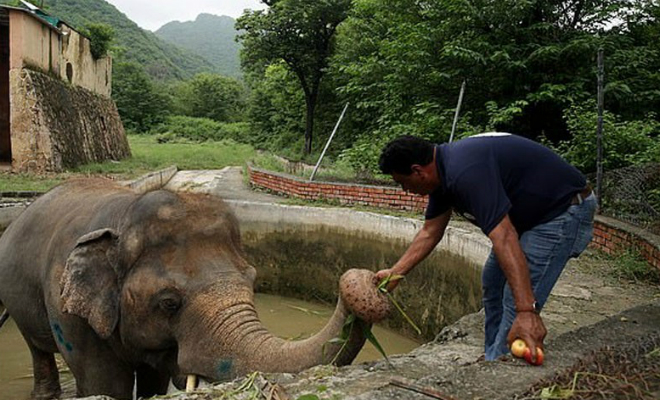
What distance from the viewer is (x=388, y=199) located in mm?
9891

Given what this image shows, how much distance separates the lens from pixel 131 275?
130 inches

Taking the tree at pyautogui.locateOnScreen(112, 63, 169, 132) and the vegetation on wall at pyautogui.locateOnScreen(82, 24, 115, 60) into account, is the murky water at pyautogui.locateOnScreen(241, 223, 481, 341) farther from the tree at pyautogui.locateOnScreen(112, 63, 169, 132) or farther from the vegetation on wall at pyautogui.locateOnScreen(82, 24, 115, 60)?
the tree at pyautogui.locateOnScreen(112, 63, 169, 132)

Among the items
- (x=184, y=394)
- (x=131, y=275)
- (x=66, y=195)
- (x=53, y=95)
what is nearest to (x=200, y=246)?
(x=131, y=275)

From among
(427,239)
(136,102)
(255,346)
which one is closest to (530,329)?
(427,239)

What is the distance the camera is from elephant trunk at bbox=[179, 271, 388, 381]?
2.71 metres

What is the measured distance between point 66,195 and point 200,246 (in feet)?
6.97

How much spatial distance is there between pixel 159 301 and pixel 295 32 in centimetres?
1886

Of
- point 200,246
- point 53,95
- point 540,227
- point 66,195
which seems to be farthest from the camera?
point 53,95

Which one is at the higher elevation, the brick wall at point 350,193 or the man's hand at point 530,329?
the man's hand at point 530,329

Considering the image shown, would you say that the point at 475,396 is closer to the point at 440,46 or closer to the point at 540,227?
the point at 540,227

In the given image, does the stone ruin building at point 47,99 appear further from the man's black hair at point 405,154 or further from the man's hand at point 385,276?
the man's black hair at point 405,154

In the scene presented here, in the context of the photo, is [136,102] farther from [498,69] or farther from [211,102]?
[498,69]

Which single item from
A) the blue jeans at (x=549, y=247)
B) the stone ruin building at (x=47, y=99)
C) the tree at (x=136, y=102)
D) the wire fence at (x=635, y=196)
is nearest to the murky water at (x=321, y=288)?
the wire fence at (x=635, y=196)

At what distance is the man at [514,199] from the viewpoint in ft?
8.07
